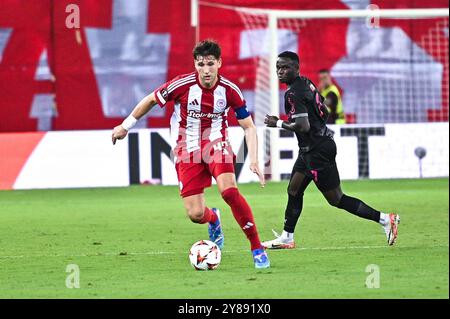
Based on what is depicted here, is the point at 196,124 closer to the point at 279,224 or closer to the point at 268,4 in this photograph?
the point at 279,224

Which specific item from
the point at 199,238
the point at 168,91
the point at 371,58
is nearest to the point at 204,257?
the point at 168,91

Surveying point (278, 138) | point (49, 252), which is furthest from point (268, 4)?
point (49, 252)

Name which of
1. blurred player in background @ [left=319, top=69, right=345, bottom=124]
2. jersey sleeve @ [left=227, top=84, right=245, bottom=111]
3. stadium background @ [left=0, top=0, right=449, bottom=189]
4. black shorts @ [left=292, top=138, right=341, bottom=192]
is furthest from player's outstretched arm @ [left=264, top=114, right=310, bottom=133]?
stadium background @ [left=0, top=0, right=449, bottom=189]

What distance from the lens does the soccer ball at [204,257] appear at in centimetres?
921

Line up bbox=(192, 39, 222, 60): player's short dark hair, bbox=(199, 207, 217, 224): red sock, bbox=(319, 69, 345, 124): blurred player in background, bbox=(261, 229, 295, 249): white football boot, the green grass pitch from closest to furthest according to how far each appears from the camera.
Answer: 1. the green grass pitch
2. bbox=(192, 39, 222, 60): player's short dark hair
3. bbox=(199, 207, 217, 224): red sock
4. bbox=(261, 229, 295, 249): white football boot
5. bbox=(319, 69, 345, 124): blurred player in background

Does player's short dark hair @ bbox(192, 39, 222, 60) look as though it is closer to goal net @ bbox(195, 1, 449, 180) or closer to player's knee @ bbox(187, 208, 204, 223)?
player's knee @ bbox(187, 208, 204, 223)

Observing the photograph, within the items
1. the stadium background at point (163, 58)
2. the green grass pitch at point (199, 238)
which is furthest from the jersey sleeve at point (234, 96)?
the stadium background at point (163, 58)

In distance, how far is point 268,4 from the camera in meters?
22.2

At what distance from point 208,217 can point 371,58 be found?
1295 centimetres

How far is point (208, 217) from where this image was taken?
34.1 ft

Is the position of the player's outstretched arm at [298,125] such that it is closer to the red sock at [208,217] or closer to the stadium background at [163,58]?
the red sock at [208,217]

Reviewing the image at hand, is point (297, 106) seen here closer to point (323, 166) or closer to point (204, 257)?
point (323, 166)

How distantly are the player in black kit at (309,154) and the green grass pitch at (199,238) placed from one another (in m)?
0.30

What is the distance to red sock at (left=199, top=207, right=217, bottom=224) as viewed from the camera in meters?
10.3
